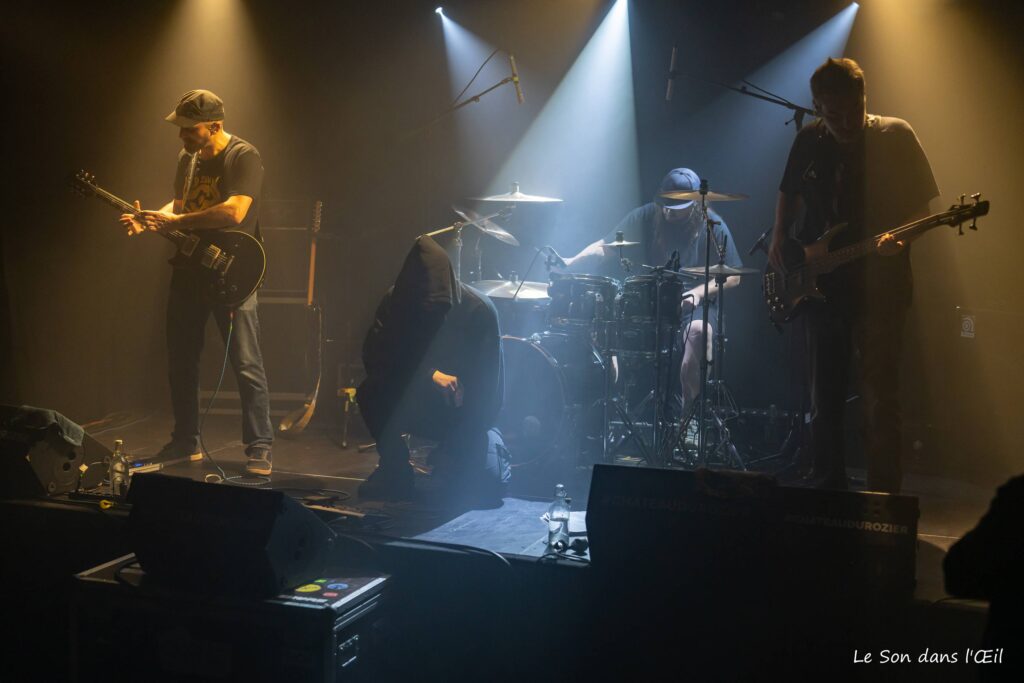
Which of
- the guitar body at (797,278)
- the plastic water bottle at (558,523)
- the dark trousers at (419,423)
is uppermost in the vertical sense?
the guitar body at (797,278)

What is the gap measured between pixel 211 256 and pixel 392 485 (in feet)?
5.56

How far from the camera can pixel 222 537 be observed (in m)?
2.80

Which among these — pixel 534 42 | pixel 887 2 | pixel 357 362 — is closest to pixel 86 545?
pixel 357 362

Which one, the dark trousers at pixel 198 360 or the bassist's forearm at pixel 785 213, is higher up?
the bassist's forearm at pixel 785 213

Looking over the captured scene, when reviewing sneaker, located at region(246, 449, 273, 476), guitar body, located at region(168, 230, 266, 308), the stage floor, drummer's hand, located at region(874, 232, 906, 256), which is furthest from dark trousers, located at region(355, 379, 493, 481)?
drummer's hand, located at region(874, 232, 906, 256)

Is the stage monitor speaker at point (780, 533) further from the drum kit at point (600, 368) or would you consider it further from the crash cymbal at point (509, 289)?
the crash cymbal at point (509, 289)

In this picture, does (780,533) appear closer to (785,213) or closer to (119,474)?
(785,213)

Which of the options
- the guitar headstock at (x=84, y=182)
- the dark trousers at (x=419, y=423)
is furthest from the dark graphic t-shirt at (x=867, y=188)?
the guitar headstock at (x=84, y=182)

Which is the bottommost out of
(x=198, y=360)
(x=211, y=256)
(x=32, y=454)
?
(x=32, y=454)

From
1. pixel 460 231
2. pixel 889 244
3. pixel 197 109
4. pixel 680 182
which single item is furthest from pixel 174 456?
pixel 889 244

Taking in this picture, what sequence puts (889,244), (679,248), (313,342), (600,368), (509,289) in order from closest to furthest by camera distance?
(889,244)
(600,368)
(509,289)
(679,248)
(313,342)

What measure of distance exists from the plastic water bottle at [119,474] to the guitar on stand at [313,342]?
2.00 m

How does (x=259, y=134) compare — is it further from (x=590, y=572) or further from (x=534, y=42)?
(x=590, y=572)

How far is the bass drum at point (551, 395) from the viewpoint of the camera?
5.50 m
